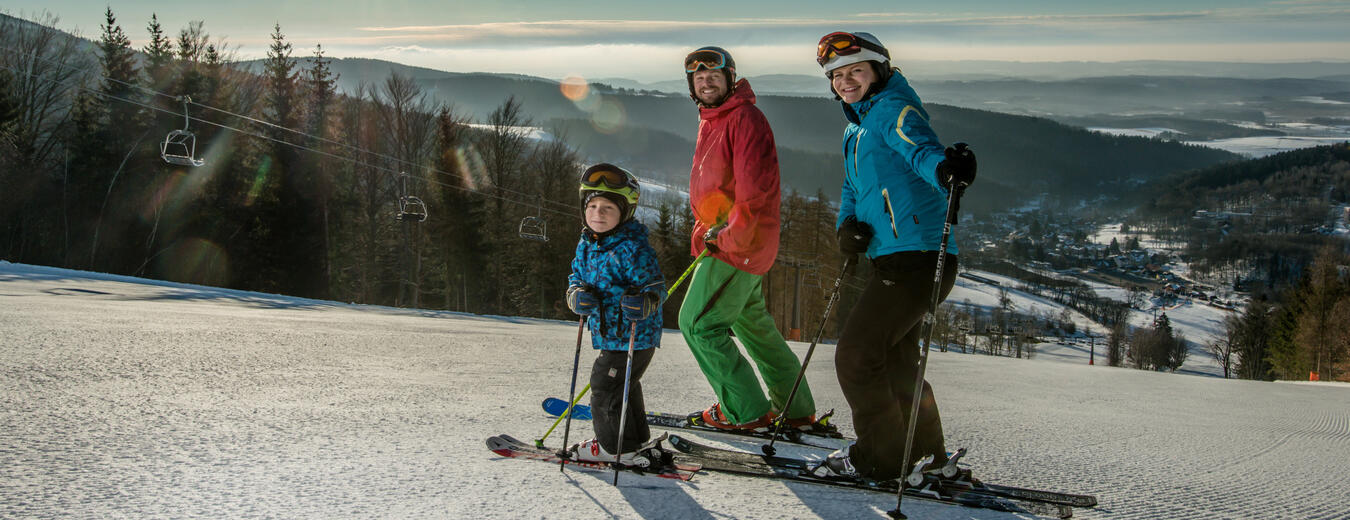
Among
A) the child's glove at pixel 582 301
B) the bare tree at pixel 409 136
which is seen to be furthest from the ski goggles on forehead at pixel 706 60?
the bare tree at pixel 409 136

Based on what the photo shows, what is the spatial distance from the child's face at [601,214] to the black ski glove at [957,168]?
1.24 metres

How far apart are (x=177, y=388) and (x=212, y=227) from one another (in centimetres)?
3820

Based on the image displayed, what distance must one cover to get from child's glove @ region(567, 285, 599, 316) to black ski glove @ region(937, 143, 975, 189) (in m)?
1.37

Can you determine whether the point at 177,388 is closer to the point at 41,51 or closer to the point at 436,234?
the point at 436,234

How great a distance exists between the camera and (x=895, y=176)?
303 centimetres

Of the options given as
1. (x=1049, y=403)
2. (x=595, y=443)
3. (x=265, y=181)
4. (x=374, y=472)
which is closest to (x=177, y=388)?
(x=374, y=472)

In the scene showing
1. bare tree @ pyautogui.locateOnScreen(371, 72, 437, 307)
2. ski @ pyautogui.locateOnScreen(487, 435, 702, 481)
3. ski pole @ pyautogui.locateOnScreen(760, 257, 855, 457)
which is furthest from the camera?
bare tree @ pyautogui.locateOnScreen(371, 72, 437, 307)

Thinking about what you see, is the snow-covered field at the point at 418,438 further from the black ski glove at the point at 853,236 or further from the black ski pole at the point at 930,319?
the black ski glove at the point at 853,236

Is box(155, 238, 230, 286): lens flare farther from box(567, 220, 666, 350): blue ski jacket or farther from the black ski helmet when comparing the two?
box(567, 220, 666, 350): blue ski jacket

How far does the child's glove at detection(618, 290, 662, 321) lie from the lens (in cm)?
301

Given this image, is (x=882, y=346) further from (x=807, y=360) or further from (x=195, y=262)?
(x=195, y=262)

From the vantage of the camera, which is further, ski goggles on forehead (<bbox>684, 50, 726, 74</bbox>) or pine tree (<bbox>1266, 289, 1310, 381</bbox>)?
pine tree (<bbox>1266, 289, 1310, 381</bbox>)

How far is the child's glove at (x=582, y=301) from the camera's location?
3121 mm

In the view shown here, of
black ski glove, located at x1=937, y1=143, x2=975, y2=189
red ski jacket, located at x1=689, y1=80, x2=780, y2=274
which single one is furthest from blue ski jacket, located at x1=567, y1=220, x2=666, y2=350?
black ski glove, located at x1=937, y1=143, x2=975, y2=189
